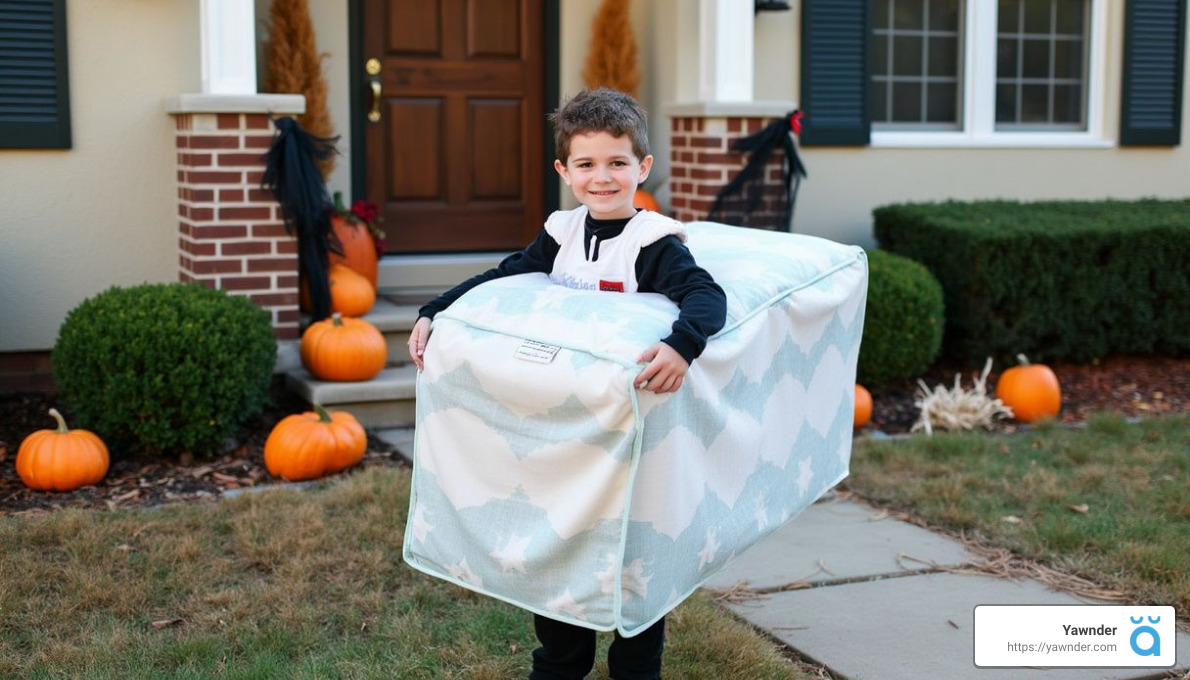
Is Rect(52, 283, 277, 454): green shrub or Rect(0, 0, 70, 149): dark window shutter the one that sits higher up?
Rect(0, 0, 70, 149): dark window shutter

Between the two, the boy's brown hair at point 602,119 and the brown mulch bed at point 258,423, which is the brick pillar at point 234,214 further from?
the boy's brown hair at point 602,119

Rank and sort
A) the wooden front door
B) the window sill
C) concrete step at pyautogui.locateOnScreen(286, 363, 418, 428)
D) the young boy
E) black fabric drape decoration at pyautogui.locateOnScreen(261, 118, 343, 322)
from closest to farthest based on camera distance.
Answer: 1. the young boy
2. concrete step at pyautogui.locateOnScreen(286, 363, 418, 428)
3. black fabric drape decoration at pyautogui.locateOnScreen(261, 118, 343, 322)
4. the wooden front door
5. the window sill

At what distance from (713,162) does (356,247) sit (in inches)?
74.3

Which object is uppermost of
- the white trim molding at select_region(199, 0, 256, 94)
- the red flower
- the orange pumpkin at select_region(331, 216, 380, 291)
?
the white trim molding at select_region(199, 0, 256, 94)

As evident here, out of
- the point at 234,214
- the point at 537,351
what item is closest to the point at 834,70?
the point at 234,214

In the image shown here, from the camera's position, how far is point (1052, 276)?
674 centimetres

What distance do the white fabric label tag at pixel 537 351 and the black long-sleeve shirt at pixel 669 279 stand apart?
0.71ft

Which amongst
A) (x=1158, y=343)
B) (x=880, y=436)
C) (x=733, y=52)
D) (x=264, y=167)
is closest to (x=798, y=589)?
(x=880, y=436)

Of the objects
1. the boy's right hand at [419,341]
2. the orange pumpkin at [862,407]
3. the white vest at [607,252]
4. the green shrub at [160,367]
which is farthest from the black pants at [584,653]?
the orange pumpkin at [862,407]

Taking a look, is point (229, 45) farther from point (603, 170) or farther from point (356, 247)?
point (603, 170)

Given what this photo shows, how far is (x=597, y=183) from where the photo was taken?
8.86 ft

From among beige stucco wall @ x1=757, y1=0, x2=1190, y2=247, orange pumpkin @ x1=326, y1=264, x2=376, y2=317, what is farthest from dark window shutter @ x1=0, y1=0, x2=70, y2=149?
beige stucco wall @ x1=757, y1=0, x2=1190, y2=247

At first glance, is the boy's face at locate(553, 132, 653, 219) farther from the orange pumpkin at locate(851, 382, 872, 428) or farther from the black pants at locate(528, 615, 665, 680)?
the orange pumpkin at locate(851, 382, 872, 428)

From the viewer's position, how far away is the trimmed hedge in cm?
670
